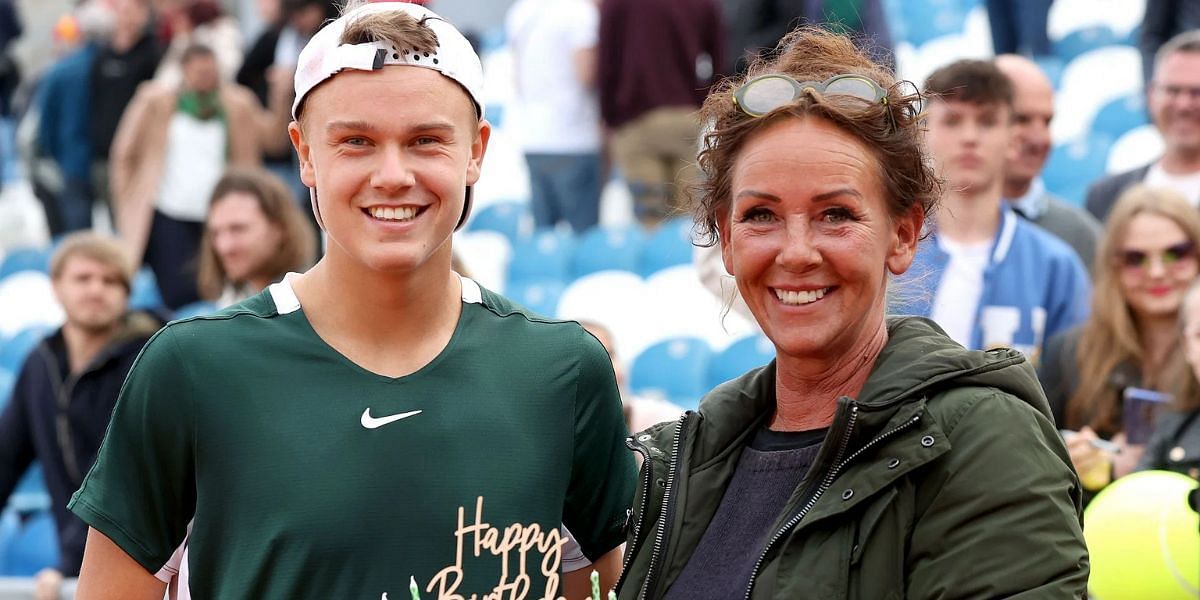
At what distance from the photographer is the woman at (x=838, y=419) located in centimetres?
220

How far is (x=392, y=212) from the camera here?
258cm

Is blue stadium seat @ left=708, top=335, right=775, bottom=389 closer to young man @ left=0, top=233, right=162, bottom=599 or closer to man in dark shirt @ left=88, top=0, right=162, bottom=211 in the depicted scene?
young man @ left=0, top=233, right=162, bottom=599

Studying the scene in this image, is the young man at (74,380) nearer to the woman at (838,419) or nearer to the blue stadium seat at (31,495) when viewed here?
the blue stadium seat at (31,495)

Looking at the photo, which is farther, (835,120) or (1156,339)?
(1156,339)

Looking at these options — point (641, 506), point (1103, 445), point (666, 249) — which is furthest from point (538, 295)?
point (641, 506)

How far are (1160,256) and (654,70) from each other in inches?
168

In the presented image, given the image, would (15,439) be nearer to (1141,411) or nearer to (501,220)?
(1141,411)

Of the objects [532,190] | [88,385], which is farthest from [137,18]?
[88,385]

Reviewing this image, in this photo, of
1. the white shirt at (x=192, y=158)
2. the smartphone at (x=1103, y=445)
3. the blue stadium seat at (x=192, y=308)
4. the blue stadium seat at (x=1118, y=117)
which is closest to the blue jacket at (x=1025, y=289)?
the smartphone at (x=1103, y=445)

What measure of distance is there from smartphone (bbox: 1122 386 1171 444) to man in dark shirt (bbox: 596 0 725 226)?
438 centimetres

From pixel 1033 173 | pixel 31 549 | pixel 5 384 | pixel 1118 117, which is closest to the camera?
pixel 1033 173

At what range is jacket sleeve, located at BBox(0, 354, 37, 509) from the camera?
6297mm

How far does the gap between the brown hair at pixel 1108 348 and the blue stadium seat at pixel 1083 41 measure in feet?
25.8

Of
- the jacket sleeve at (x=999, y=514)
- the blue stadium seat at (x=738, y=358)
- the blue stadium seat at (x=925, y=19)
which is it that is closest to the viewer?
the jacket sleeve at (x=999, y=514)
